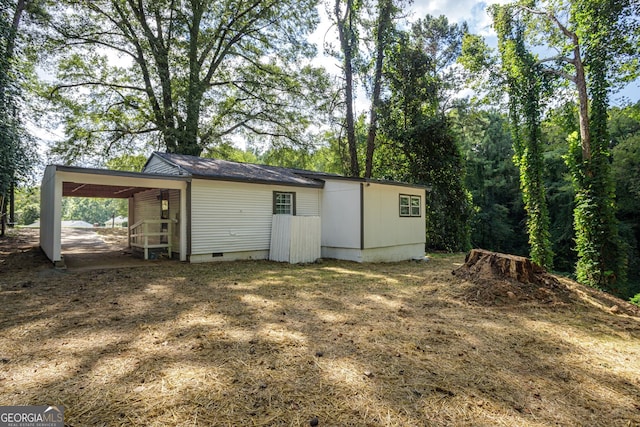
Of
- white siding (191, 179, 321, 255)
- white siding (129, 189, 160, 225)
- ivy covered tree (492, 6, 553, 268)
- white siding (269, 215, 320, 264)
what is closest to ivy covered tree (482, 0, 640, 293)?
ivy covered tree (492, 6, 553, 268)

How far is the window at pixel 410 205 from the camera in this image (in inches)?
478

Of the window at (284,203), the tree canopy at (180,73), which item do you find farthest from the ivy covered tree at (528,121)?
the tree canopy at (180,73)

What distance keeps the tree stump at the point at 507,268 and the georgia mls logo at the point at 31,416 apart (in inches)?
245

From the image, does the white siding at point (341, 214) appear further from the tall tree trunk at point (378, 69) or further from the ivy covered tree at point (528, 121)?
the ivy covered tree at point (528, 121)

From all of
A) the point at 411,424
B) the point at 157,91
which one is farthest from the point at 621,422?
the point at 157,91

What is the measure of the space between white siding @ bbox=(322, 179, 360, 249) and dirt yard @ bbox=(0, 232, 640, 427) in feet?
15.4

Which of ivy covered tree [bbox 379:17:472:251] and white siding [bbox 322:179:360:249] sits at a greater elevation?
ivy covered tree [bbox 379:17:472:251]

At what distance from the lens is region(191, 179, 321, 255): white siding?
9.25 meters

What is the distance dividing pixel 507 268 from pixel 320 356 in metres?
4.47

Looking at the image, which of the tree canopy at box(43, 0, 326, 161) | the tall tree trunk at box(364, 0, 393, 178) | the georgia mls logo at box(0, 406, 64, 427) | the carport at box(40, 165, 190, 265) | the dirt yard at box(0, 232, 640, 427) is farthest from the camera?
the tall tree trunk at box(364, 0, 393, 178)

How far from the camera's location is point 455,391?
254 cm

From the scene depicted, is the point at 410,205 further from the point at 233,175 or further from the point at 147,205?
the point at 147,205

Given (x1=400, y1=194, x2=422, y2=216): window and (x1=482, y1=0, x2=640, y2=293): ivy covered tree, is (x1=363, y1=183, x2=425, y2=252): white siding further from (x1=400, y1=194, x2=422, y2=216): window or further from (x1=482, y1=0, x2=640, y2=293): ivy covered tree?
(x1=482, y1=0, x2=640, y2=293): ivy covered tree

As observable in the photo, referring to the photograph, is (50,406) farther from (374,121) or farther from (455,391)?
(374,121)
